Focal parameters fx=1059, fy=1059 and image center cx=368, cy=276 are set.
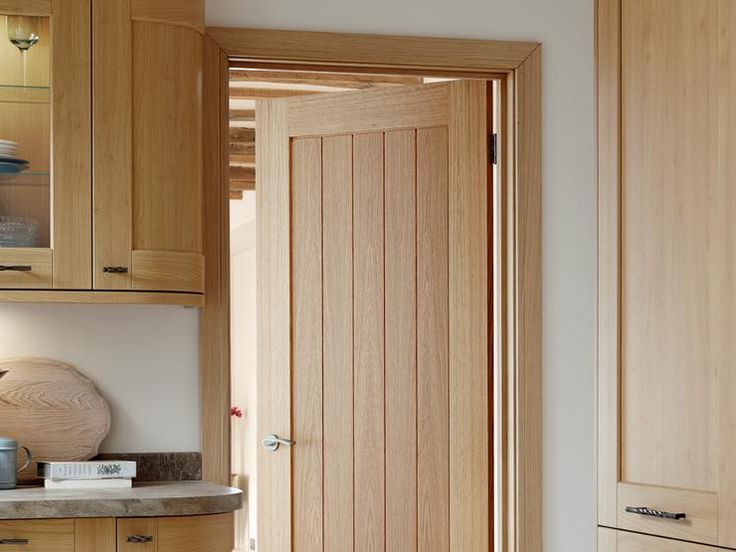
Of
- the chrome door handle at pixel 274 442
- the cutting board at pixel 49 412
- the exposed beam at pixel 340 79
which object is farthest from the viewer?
the exposed beam at pixel 340 79

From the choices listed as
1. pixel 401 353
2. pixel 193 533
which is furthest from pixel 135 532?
pixel 401 353

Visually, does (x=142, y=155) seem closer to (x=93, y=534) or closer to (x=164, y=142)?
(x=164, y=142)

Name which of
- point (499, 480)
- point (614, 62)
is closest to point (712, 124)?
point (614, 62)

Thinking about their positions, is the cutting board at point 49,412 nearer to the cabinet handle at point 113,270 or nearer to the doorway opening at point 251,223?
the cabinet handle at point 113,270

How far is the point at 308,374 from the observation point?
3424 millimetres

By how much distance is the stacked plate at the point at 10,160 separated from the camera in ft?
8.43

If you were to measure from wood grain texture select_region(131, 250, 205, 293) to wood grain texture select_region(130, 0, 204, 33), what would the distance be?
22.8 inches

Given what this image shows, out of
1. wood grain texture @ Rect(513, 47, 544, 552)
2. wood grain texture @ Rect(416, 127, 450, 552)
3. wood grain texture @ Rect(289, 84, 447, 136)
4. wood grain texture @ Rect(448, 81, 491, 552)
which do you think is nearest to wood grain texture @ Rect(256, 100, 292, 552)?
wood grain texture @ Rect(289, 84, 447, 136)

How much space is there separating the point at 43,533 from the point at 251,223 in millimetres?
4383

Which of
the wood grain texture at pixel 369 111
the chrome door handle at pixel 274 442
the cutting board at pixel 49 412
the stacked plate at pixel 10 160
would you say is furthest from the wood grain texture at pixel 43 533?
the wood grain texture at pixel 369 111

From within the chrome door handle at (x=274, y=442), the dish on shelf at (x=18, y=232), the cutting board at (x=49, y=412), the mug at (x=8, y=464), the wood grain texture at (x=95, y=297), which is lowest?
the chrome door handle at (x=274, y=442)

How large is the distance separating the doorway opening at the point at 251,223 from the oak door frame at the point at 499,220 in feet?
0.17

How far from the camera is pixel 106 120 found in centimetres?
258

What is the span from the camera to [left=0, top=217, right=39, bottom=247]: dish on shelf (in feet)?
8.41
